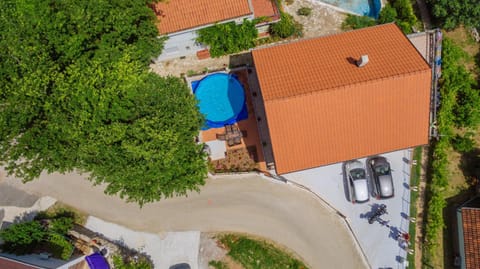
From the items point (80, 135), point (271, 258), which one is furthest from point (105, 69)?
point (271, 258)

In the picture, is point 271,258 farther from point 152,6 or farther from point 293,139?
point 152,6

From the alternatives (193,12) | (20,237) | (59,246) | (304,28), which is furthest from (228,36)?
(20,237)

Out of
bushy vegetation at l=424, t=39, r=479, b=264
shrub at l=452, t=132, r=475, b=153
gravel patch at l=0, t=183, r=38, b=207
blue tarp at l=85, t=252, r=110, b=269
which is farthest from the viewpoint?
gravel patch at l=0, t=183, r=38, b=207

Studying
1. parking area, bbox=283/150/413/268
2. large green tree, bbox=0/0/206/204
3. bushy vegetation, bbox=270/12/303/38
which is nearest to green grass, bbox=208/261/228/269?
large green tree, bbox=0/0/206/204

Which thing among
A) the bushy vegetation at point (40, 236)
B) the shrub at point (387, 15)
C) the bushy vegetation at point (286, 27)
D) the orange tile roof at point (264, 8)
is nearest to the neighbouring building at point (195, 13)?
the orange tile roof at point (264, 8)

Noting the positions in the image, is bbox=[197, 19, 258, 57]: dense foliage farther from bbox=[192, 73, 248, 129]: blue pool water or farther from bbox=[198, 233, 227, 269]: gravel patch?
bbox=[198, 233, 227, 269]: gravel patch

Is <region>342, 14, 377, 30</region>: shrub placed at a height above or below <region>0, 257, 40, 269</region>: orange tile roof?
above
